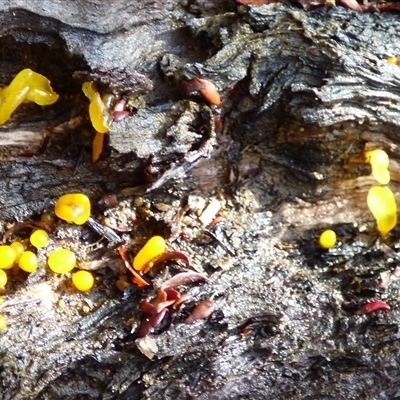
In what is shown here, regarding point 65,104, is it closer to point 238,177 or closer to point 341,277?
point 238,177

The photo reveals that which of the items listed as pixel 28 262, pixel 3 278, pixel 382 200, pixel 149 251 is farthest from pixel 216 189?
pixel 3 278

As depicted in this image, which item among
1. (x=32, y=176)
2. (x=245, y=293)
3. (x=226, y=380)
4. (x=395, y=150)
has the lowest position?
(x=226, y=380)

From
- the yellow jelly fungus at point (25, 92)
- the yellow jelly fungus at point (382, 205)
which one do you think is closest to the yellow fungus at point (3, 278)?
the yellow jelly fungus at point (25, 92)

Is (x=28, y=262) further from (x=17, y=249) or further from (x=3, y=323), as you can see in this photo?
(x=3, y=323)

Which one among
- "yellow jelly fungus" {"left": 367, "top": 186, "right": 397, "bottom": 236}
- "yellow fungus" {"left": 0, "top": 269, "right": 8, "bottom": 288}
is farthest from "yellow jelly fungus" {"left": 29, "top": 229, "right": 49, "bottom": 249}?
"yellow jelly fungus" {"left": 367, "top": 186, "right": 397, "bottom": 236}

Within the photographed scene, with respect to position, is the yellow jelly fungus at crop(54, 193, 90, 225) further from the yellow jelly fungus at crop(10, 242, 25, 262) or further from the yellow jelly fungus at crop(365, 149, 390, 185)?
the yellow jelly fungus at crop(365, 149, 390, 185)

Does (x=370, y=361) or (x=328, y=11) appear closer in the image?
(x=370, y=361)

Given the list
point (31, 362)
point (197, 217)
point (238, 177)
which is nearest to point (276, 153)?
point (238, 177)
